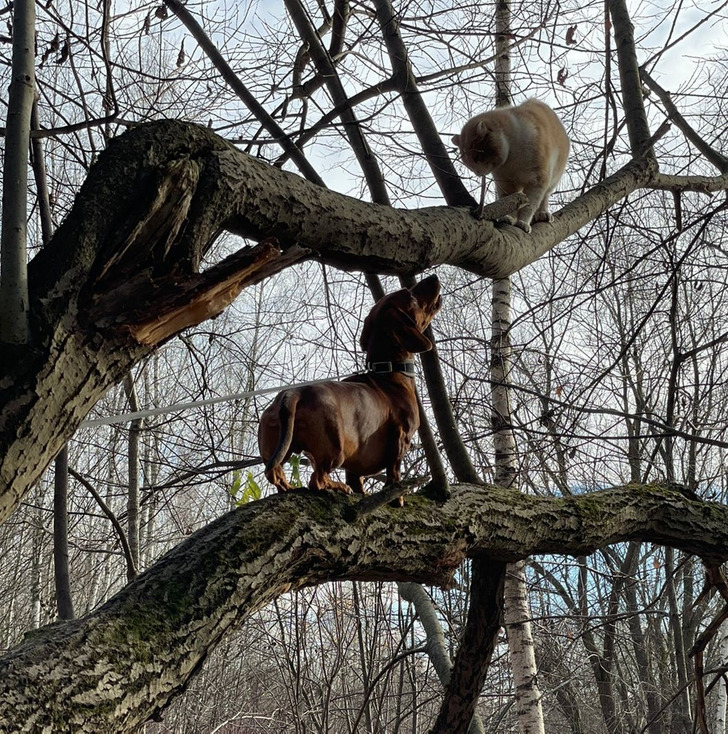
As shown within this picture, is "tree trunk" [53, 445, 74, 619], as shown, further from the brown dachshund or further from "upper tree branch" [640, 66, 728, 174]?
"upper tree branch" [640, 66, 728, 174]

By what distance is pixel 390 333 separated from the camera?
5.40ft

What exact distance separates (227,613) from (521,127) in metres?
3.04

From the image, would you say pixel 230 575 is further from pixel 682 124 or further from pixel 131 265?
pixel 682 124

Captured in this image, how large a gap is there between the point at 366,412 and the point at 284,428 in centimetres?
21

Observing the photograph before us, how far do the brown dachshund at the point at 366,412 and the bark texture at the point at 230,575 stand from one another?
88 millimetres

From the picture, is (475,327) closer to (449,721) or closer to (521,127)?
(521,127)

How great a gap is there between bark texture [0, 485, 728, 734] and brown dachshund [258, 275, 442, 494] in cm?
9

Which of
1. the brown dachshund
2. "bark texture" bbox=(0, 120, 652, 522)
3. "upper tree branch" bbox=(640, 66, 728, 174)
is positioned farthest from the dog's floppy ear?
"upper tree branch" bbox=(640, 66, 728, 174)

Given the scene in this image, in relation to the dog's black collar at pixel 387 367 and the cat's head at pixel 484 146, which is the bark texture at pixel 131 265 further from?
the cat's head at pixel 484 146

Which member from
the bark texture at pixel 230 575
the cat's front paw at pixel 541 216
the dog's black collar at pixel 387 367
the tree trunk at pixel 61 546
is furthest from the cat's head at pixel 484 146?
the tree trunk at pixel 61 546

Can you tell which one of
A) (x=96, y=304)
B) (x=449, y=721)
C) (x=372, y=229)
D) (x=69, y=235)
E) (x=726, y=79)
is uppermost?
(x=726, y=79)

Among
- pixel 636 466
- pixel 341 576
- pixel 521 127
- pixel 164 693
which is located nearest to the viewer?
pixel 164 693

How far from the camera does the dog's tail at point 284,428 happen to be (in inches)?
53.3

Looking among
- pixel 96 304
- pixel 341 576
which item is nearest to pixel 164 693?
pixel 341 576
